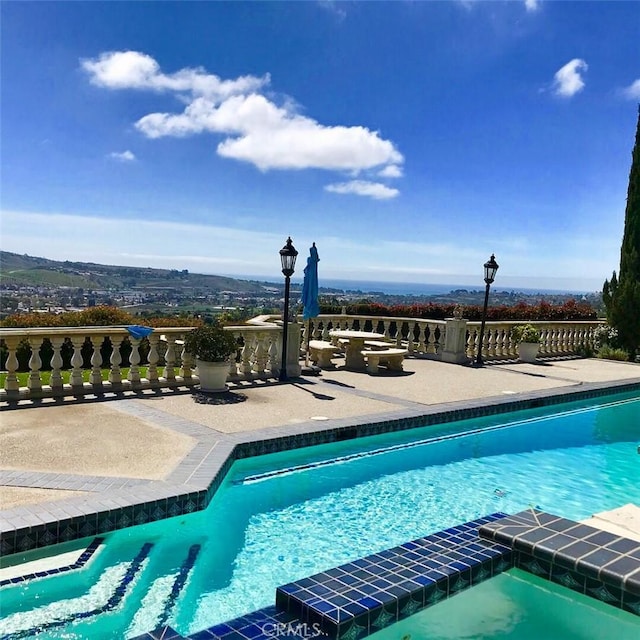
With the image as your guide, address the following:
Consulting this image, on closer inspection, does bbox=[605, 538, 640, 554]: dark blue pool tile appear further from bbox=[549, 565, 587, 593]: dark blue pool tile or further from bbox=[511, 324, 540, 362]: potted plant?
bbox=[511, 324, 540, 362]: potted plant

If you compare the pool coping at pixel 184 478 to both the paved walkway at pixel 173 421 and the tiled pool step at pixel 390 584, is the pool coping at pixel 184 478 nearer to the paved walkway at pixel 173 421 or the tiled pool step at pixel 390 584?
the paved walkway at pixel 173 421

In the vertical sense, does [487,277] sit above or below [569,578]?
above

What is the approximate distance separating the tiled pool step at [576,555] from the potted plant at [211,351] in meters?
6.66

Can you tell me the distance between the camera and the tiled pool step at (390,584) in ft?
10.9

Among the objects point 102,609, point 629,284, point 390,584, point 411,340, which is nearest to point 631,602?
point 390,584

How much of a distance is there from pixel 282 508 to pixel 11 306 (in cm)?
808

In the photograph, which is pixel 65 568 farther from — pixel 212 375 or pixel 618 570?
pixel 212 375

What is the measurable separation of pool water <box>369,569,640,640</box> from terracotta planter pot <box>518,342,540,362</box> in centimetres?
1434

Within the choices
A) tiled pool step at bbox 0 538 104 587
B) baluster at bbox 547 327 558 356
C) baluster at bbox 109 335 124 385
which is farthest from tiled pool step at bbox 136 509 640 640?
baluster at bbox 547 327 558 356

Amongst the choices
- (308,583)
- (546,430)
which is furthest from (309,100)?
(308,583)

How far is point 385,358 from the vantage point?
14406mm

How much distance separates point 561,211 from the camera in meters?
24.4

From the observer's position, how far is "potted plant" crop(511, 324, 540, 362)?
17.6 m

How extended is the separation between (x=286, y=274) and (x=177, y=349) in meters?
3.55
